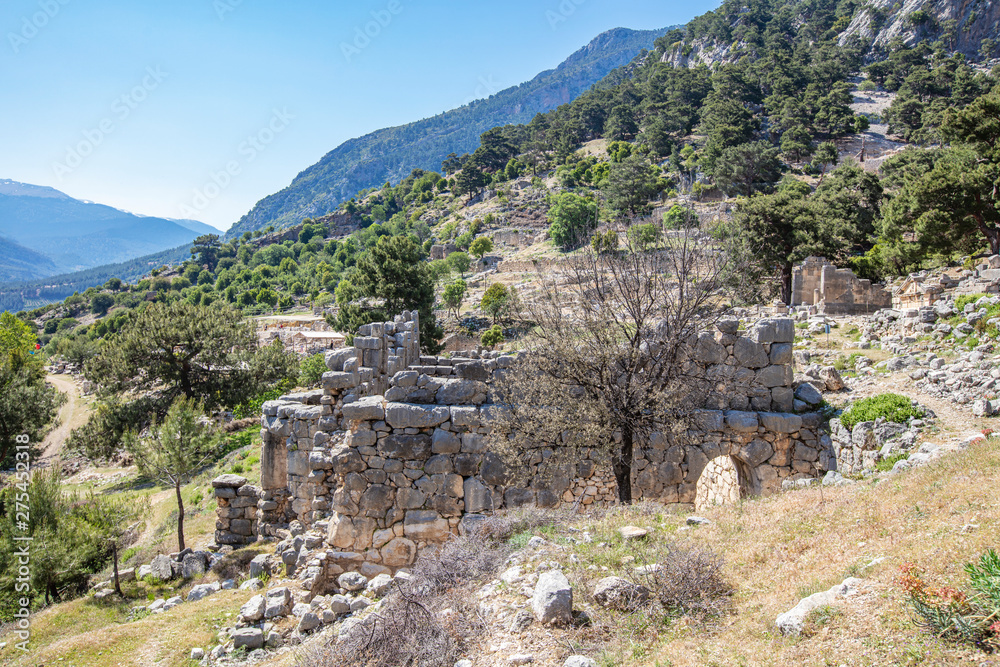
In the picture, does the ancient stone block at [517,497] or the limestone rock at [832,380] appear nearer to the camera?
the ancient stone block at [517,497]

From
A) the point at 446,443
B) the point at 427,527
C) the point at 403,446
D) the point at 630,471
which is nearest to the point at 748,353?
the point at 630,471

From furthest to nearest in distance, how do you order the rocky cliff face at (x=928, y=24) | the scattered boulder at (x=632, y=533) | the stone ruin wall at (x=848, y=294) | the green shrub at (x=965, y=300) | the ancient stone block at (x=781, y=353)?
the rocky cliff face at (x=928, y=24)
the stone ruin wall at (x=848, y=294)
the green shrub at (x=965, y=300)
the ancient stone block at (x=781, y=353)
the scattered boulder at (x=632, y=533)

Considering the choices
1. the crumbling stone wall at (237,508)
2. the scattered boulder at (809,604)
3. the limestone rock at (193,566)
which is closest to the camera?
the scattered boulder at (809,604)

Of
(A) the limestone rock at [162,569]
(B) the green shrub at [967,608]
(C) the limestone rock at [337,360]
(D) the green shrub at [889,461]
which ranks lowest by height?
(A) the limestone rock at [162,569]

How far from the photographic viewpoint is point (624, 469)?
837 cm

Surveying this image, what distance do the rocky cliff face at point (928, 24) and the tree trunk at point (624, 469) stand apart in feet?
429

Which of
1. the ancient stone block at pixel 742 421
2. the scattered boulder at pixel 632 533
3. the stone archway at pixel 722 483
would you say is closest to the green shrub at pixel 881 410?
the ancient stone block at pixel 742 421

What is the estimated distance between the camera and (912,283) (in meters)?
21.4

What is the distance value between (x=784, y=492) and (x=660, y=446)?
186 centimetres

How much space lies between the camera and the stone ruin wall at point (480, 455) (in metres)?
8.70

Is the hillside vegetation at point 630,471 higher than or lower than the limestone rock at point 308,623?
higher

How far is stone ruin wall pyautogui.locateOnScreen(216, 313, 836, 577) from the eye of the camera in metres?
8.70

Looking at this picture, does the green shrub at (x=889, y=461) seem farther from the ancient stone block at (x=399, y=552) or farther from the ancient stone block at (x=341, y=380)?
the ancient stone block at (x=341, y=380)

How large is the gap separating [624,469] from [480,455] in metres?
2.22
